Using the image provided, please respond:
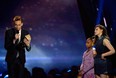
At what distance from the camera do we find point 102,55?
392 cm

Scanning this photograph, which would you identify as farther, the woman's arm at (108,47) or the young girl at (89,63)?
the young girl at (89,63)

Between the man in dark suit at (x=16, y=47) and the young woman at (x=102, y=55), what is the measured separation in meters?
1.09

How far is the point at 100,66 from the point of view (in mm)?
3957

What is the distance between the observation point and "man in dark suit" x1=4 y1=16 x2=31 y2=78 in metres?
3.59

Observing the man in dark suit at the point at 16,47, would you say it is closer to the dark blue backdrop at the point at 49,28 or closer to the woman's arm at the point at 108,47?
the woman's arm at the point at 108,47

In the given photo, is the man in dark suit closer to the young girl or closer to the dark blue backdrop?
the young girl

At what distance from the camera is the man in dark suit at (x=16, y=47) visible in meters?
3.59

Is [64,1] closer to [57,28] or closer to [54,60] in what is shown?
[57,28]

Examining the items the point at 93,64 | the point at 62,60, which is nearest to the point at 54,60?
the point at 62,60

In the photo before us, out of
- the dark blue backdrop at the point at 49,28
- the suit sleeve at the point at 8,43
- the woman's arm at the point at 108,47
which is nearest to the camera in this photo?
the suit sleeve at the point at 8,43

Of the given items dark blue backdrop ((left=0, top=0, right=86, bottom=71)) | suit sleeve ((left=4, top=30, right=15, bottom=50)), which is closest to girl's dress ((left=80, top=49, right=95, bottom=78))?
suit sleeve ((left=4, top=30, right=15, bottom=50))

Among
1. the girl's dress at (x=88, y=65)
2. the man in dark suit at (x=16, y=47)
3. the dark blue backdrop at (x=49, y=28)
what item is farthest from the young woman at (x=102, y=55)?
the dark blue backdrop at (x=49, y=28)

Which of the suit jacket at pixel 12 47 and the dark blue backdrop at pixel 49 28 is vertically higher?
the dark blue backdrop at pixel 49 28

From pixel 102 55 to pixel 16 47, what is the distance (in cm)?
129
